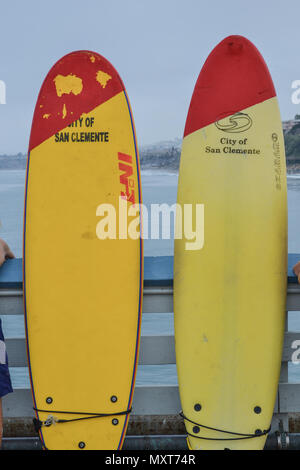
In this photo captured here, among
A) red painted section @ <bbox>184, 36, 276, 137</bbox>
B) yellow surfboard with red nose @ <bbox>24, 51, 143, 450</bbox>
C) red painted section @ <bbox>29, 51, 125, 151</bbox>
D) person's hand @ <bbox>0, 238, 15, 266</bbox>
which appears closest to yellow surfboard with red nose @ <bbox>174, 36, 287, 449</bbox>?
red painted section @ <bbox>184, 36, 276, 137</bbox>

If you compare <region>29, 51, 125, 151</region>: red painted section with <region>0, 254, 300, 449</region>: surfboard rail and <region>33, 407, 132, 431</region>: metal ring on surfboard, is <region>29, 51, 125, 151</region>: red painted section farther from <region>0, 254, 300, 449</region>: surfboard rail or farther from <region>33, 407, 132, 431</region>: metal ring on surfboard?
<region>33, 407, 132, 431</region>: metal ring on surfboard

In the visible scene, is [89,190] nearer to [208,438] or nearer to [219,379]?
[219,379]

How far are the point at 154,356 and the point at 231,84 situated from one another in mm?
998

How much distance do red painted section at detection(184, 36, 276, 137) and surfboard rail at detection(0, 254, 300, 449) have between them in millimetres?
536

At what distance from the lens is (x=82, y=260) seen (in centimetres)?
189

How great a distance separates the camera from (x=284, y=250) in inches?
74.7

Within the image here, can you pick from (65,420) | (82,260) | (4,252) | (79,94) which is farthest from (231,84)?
(65,420)

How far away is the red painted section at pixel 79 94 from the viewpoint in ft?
6.41

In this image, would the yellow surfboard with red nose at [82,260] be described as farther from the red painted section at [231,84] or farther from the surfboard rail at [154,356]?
the red painted section at [231,84]

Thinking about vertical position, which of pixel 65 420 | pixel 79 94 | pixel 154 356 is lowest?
pixel 65 420

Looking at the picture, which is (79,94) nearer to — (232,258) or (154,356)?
(232,258)

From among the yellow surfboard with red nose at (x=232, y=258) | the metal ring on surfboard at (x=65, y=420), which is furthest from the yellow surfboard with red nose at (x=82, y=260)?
the yellow surfboard with red nose at (x=232, y=258)

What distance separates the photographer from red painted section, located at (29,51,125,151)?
1954mm
